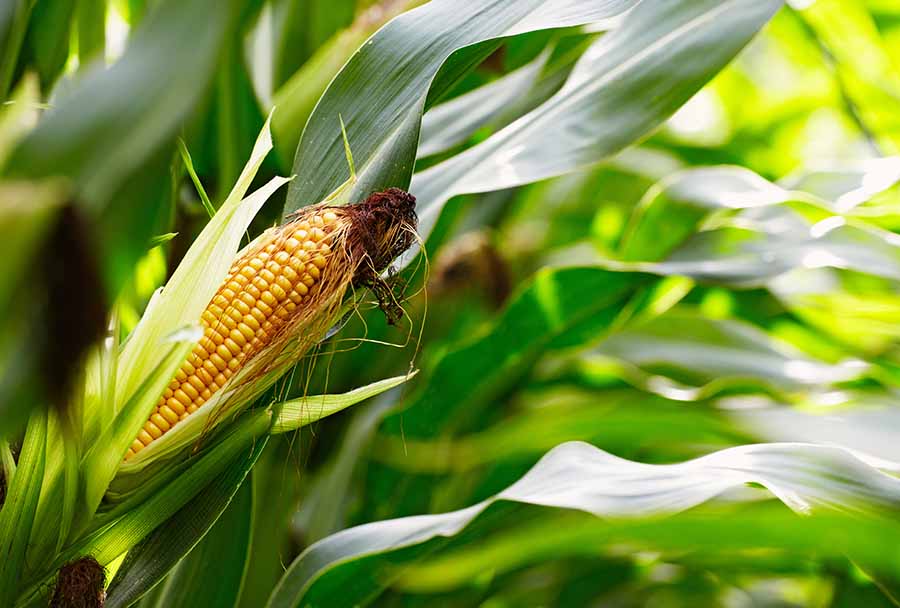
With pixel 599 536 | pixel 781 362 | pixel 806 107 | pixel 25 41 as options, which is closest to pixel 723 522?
pixel 599 536

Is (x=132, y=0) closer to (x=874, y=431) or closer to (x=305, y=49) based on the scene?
(x=305, y=49)

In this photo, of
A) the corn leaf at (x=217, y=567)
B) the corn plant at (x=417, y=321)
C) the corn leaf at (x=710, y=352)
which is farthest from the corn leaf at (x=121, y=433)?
the corn leaf at (x=710, y=352)

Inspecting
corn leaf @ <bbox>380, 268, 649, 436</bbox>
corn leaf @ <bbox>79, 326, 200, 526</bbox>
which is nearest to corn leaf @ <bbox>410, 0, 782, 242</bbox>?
corn leaf @ <bbox>380, 268, 649, 436</bbox>

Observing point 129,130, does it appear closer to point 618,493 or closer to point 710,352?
point 618,493

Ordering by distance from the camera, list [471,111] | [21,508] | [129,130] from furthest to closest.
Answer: [471,111], [21,508], [129,130]

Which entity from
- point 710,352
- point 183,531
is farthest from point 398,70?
point 710,352

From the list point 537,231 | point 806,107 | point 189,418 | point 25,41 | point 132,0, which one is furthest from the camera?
point 806,107

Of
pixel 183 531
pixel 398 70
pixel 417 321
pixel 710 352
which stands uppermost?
pixel 398 70

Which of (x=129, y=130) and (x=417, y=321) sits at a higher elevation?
(x=129, y=130)
